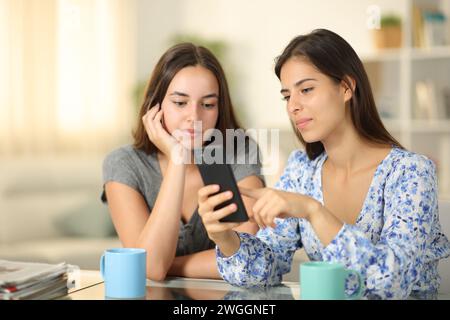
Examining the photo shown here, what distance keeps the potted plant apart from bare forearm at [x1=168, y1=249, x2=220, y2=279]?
2.85 m

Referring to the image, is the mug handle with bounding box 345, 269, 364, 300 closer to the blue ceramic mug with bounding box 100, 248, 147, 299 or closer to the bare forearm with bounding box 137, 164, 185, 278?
the blue ceramic mug with bounding box 100, 248, 147, 299

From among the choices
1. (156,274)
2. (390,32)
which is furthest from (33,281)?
(390,32)

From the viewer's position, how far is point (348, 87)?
5.00 feet

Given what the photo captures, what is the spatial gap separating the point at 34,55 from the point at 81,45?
0.42m

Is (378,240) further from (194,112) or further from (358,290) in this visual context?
(194,112)

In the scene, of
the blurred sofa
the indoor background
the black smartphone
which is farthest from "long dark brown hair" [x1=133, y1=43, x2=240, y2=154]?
the blurred sofa

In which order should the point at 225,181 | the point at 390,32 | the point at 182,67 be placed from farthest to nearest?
the point at 390,32 → the point at 182,67 → the point at 225,181

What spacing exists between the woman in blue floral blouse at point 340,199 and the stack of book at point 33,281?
29 centimetres

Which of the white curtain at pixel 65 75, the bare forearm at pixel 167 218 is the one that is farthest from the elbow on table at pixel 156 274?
the white curtain at pixel 65 75

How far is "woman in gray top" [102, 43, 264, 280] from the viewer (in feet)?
5.53

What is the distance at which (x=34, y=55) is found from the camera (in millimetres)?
4707

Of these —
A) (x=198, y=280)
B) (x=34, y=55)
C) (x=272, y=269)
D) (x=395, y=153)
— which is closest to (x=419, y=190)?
(x=395, y=153)

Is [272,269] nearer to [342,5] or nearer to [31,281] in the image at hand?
[31,281]

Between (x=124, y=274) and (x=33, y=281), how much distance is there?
0.55 feet
